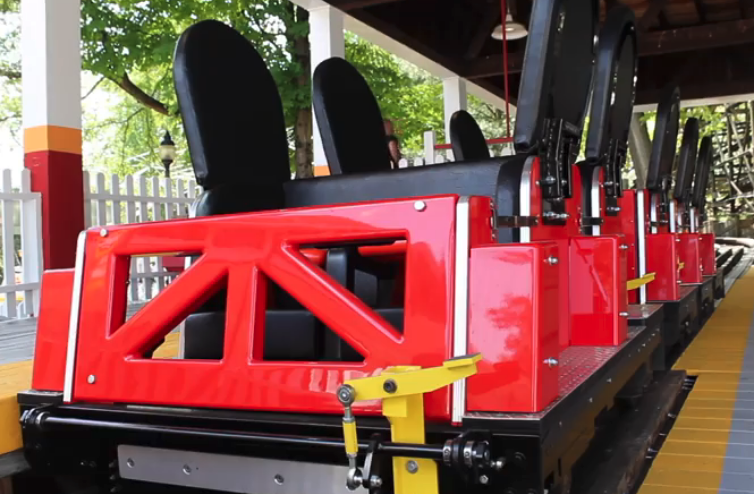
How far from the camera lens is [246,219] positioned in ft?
4.58

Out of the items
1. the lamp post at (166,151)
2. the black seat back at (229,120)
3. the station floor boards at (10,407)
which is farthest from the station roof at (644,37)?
the station floor boards at (10,407)

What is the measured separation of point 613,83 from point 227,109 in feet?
3.88

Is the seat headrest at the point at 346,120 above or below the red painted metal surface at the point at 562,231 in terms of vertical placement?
above

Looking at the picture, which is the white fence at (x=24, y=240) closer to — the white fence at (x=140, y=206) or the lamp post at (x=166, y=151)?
the white fence at (x=140, y=206)

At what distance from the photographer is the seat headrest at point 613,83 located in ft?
7.29

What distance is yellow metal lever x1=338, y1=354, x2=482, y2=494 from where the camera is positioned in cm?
107

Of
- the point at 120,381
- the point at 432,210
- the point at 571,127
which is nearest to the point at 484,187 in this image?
the point at 571,127

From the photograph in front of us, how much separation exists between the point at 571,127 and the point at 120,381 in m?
1.17

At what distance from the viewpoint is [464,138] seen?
3.69 m

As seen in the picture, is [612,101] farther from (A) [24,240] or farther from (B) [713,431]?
(A) [24,240]

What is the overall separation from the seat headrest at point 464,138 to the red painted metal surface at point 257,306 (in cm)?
232

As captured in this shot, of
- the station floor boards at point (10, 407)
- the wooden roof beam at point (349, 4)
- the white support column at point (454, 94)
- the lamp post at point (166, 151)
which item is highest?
the wooden roof beam at point (349, 4)

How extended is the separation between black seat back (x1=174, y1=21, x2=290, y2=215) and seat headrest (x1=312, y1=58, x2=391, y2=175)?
29 cm

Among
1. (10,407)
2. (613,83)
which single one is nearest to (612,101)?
(613,83)
